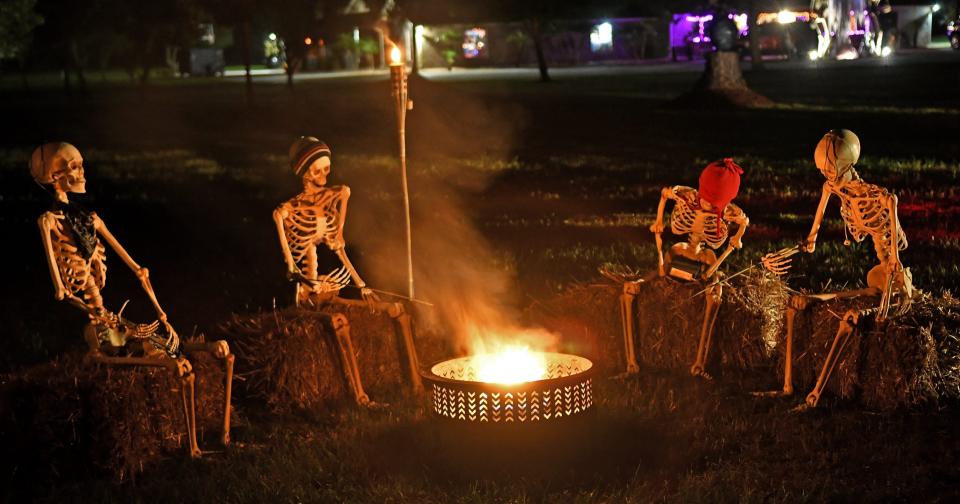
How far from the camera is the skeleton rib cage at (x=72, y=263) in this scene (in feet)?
17.1

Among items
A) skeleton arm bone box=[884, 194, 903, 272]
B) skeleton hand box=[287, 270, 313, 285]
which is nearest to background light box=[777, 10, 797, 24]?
skeleton arm bone box=[884, 194, 903, 272]

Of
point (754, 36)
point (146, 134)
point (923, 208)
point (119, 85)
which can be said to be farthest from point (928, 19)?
point (923, 208)

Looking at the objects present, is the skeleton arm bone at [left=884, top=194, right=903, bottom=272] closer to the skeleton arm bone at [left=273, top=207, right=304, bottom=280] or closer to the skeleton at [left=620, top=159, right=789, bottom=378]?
the skeleton at [left=620, top=159, right=789, bottom=378]

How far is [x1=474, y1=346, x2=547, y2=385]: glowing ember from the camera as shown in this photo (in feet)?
18.7

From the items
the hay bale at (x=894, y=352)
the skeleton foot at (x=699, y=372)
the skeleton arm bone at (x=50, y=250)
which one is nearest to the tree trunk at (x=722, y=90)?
the skeleton foot at (x=699, y=372)

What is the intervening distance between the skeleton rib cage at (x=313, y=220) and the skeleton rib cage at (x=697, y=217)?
5.74 ft

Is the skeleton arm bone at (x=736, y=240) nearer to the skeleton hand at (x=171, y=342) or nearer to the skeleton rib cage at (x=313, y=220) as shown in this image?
the skeleton rib cage at (x=313, y=220)

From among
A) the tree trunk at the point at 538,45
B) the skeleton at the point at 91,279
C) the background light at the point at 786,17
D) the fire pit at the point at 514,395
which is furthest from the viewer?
the background light at the point at 786,17

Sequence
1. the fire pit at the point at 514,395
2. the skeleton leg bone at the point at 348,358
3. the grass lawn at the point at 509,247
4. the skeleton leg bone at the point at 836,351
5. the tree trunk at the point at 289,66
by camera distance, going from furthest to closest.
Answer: the tree trunk at the point at 289,66
the skeleton leg bone at the point at 348,358
the skeleton leg bone at the point at 836,351
the fire pit at the point at 514,395
the grass lawn at the point at 509,247

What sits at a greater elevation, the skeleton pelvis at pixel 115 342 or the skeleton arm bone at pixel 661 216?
the skeleton arm bone at pixel 661 216

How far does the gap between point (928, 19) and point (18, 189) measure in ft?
193

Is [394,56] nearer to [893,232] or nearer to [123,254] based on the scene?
[123,254]

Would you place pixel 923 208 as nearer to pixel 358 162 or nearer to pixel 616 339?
pixel 616 339

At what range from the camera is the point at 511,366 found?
5789 mm
